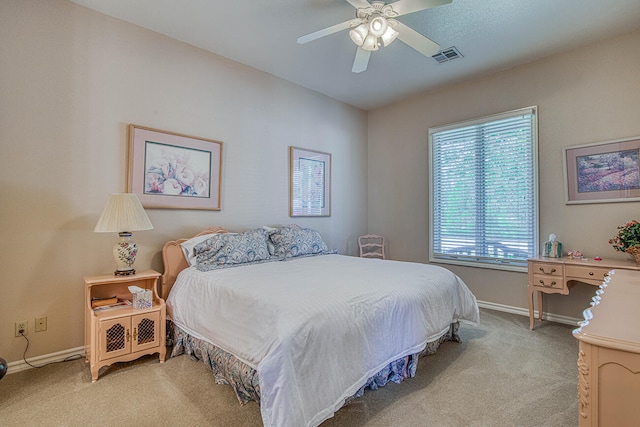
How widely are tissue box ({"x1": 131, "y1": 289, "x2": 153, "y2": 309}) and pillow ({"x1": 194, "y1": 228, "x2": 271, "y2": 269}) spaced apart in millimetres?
450

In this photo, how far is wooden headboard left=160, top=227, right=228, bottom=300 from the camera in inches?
114

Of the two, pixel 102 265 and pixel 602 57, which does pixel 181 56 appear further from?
pixel 602 57

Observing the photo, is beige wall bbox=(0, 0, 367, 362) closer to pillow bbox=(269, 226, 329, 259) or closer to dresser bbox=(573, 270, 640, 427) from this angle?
pillow bbox=(269, 226, 329, 259)

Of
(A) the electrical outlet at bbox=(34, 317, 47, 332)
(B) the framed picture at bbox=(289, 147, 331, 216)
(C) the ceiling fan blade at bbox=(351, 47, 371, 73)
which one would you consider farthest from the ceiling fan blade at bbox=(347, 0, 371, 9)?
(A) the electrical outlet at bbox=(34, 317, 47, 332)

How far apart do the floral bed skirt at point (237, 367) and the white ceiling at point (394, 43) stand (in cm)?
278

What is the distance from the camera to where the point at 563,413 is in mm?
1834

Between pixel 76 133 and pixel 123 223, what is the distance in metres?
0.93

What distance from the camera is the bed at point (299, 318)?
156cm

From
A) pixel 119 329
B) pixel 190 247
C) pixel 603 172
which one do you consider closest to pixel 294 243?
pixel 190 247

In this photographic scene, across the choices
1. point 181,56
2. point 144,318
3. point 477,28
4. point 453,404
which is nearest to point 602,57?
point 477,28

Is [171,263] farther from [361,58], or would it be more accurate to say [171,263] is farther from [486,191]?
[486,191]

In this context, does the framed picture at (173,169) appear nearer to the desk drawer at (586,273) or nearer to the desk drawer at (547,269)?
the desk drawer at (547,269)

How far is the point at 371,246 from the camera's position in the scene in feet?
16.0

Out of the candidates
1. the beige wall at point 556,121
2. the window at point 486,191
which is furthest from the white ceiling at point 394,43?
the window at point 486,191
